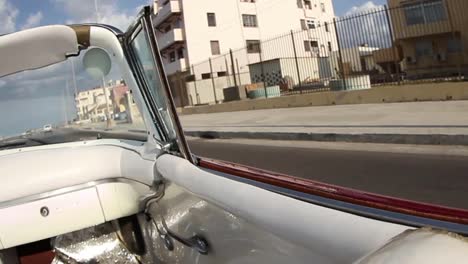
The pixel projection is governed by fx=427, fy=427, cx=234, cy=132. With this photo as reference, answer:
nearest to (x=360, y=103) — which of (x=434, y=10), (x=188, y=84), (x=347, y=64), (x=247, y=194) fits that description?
(x=347, y=64)

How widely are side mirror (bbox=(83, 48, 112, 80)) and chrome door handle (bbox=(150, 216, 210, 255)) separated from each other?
1.18m

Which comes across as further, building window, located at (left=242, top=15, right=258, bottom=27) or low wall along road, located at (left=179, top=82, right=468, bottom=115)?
building window, located at (left=242, top=15, right=258, bottom=27)

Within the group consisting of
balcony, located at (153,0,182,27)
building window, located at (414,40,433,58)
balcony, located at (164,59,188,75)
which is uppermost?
balcony, located at (153,0,182,27)

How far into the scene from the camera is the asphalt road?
16.1ft

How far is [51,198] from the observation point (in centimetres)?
276

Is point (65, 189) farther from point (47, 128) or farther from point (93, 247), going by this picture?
point (47, 128)

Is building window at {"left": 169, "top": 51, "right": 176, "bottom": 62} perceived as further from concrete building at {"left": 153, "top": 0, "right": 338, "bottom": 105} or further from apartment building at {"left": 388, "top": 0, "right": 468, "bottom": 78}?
apartment building at {"left": 388, "top": 0, "right": 468, "bottom": 78}

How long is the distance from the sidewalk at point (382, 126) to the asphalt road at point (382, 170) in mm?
978

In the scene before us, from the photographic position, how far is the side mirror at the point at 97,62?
10.2ft

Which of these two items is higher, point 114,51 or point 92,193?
point 114,51

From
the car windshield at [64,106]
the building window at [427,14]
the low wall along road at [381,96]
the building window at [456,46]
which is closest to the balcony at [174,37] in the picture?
the low wall along road at [381,96]

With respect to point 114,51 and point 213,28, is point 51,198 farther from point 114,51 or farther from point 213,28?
point 213,28

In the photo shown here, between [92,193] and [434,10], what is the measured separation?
2060 centimetres

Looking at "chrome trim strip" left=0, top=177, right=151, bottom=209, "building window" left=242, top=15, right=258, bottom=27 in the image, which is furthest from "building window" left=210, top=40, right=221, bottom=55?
"chrome trim strip" left=0, top=177, right=151, bottom=209
